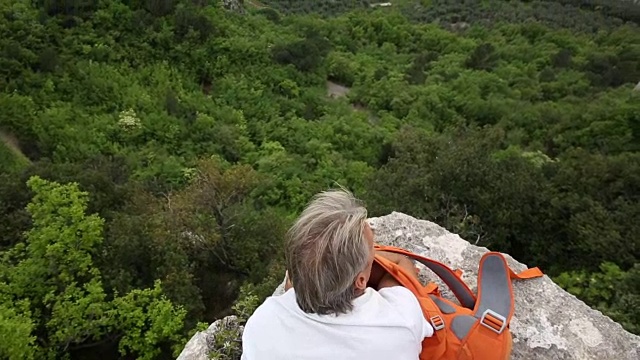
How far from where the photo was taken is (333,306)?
287cm

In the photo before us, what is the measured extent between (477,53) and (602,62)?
948 centimetres

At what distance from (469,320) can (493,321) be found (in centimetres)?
17

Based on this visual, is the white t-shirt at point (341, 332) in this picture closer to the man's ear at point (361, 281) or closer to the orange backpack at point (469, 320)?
the man's ear at point (361, 281)

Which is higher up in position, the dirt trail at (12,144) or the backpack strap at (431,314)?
the backpack strap at (431,314)

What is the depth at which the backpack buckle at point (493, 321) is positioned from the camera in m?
3.51

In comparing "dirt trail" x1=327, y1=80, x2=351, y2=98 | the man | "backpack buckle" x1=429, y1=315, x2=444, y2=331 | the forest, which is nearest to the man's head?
the man

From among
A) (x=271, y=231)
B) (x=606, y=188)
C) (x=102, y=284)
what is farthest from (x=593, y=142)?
(x=102, y=284)

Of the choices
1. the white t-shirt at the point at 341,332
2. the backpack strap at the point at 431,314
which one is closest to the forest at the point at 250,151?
the white t-shirt at the point at 341,332

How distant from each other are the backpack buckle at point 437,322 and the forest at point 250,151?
1.96 meters

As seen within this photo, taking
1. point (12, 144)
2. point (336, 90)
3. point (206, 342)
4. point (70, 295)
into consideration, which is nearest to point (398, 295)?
point (206, 342)

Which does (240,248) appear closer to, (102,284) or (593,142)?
(102,284)

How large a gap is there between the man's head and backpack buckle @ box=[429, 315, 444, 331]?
0.69 m

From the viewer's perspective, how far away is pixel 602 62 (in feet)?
127

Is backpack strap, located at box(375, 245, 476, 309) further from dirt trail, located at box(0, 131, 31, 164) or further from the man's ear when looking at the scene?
dirt trail, located at box(0, 131, 31, 164)
